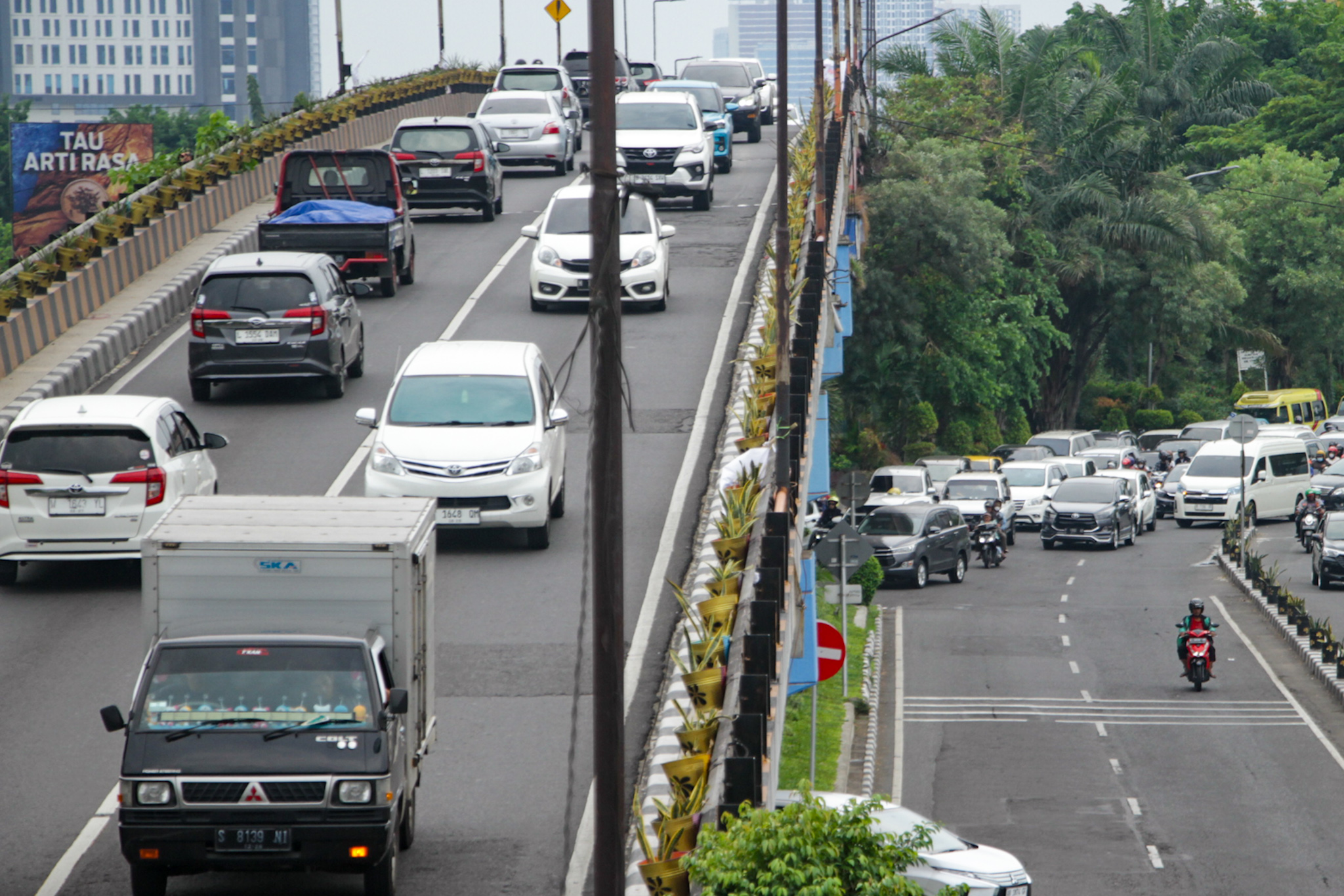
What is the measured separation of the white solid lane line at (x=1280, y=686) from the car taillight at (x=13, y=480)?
61.1 ft

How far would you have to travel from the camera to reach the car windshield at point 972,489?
45.7 meters

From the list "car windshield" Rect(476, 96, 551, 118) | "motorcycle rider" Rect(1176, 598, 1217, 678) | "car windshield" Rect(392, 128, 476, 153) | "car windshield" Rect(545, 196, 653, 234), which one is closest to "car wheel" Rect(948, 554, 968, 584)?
"motorcycle rider" Rect(1176, 598, 1217, 678)

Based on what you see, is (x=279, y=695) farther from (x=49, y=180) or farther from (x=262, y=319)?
(x=49, y=180)

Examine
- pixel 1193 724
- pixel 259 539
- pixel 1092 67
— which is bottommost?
pixel 1193 724

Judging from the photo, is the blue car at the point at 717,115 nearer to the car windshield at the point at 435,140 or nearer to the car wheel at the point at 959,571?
the car windshield at the point at 435,140

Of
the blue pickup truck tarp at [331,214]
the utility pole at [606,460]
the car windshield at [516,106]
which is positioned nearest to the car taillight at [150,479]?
the utility pole at [606,460]

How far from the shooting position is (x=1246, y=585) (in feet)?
131

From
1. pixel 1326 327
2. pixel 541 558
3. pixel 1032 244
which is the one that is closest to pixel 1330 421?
pixel 1326 327

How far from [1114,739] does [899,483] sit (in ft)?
59.5

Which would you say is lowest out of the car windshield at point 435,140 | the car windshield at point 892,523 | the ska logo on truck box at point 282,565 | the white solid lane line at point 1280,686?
the white solid lane line at point 1280,686

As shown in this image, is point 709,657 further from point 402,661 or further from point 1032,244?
point 1032,244

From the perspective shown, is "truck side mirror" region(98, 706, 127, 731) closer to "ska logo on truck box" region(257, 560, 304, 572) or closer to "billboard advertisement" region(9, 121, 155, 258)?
"ska logo on truck box" region(257, 560, 304, 572)

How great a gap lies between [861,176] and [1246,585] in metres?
22.7

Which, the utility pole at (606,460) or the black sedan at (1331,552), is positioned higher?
the utility pole at (606,460)
